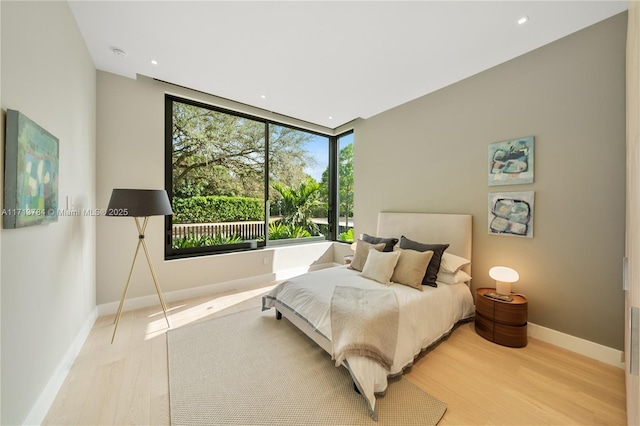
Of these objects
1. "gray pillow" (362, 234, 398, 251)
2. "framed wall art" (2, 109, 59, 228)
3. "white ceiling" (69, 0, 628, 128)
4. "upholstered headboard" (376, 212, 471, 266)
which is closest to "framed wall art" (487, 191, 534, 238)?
"upholstered headboard" (376, 212, 471, 266)

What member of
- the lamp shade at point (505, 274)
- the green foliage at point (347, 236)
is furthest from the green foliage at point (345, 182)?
the lamp shade at point (505, 274)

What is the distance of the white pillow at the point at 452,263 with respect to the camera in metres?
2.51

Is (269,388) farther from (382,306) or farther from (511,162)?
(511,162)

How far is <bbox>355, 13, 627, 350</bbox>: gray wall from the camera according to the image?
1944mm

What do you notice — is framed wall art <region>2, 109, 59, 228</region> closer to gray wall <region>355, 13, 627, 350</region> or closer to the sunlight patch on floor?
the sunlight patch on floor

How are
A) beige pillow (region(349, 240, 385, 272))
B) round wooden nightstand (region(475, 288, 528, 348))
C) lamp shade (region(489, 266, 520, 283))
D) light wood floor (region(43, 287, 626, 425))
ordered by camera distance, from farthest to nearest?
beige pillow (region(349, 240, 385, 272)) < lamp shade (region(489, 266, 520, 283)) < round wooden nightstand (region(475, 288, 528, 348)) < light wood floor (region(43, 287, 626, 425))

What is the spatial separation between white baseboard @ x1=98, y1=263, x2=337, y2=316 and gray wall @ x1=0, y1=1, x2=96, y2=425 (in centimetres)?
43

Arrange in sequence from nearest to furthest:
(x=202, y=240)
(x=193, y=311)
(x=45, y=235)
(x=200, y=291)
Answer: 1. (x=45, y=235)
2. (x=193, y=311)
3. (x=200, y=291)
4. (x=202, y=240)

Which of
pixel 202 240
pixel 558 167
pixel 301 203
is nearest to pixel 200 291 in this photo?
pixel 202 240

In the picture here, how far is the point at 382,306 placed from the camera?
6.24 feet

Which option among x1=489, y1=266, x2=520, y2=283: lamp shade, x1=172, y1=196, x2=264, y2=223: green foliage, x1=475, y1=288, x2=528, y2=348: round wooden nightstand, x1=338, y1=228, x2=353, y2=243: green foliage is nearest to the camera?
x1=475, y1=288, x2=528, y2=348: round wooden nightstand

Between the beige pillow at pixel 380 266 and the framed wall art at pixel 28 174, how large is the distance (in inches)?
103

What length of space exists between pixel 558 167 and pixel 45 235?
4.19m

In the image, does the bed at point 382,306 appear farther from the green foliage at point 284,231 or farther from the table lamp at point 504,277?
the green foliage at point 284,231
